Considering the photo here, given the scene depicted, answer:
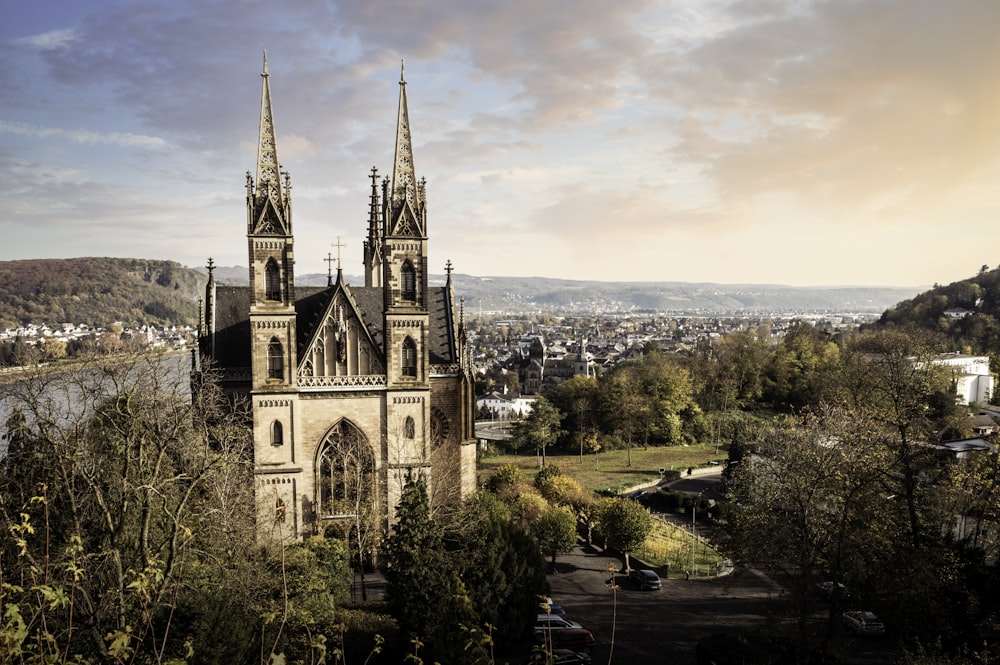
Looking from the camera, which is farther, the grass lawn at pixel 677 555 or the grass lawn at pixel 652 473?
the grass lawn at pixel 652 473

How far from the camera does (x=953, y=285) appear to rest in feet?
402

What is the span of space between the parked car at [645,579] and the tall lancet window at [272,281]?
21433 millimetres

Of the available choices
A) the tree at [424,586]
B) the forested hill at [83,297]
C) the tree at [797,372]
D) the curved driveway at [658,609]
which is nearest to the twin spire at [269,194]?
the tree at [424,586]

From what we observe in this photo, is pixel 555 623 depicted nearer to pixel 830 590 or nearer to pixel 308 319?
pixel 830 590

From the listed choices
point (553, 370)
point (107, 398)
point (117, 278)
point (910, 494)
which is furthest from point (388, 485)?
point (117, 278)

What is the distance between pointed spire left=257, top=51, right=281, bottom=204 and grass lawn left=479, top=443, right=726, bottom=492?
28.9m

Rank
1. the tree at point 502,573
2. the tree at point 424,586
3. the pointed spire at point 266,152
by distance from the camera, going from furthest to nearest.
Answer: the pointed spire at point 266,152 → the tree at point 502,573 → the tree at point 424,586

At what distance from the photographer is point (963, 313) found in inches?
4222

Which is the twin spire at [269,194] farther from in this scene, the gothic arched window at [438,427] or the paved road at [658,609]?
the paved road at [658,609]

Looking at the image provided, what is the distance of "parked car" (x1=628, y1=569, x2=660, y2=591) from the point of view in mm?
30703

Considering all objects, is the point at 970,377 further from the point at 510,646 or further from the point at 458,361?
the point at 510,646

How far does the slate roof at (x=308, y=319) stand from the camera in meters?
33.2

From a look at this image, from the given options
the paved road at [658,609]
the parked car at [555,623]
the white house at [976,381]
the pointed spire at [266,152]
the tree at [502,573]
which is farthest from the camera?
the white house at [976,381]

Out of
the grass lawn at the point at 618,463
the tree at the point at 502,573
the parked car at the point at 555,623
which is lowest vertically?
the grass lawn at the point at 618,463
